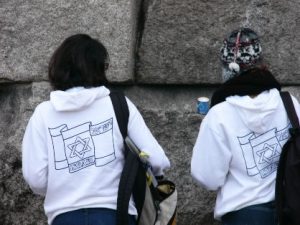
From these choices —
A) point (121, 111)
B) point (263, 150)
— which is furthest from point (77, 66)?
point (263, 150)

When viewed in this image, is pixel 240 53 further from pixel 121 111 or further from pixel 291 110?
pixel 121 111

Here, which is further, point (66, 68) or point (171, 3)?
point (171, 3)

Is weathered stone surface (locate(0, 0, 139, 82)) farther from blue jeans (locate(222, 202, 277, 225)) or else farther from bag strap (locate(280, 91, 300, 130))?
blue jeans (locate(222, 202, 277, 225))

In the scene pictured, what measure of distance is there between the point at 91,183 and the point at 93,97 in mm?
371

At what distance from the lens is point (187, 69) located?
426 centimetres

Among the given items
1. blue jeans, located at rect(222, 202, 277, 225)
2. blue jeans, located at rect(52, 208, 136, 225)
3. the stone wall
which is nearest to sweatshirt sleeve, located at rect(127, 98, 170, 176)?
blue jeans, located at rect(52, 208, 136, 225)

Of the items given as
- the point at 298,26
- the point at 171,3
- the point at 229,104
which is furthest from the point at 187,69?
the point at 229,104

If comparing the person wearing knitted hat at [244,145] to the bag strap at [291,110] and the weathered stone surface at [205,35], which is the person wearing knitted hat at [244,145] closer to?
the bag strap at [291,110]

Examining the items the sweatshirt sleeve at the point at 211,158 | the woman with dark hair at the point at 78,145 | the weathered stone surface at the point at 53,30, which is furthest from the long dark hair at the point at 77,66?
the weathered stone surface at the point at 53,30

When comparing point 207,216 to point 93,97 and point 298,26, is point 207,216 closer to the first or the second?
point 298,26

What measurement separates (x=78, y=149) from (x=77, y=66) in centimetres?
37

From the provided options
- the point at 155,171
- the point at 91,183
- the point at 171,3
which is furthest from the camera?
the point at 171,3

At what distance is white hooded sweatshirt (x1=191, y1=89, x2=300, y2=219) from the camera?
9.87 feet

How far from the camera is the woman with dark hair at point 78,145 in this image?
2.88 m
